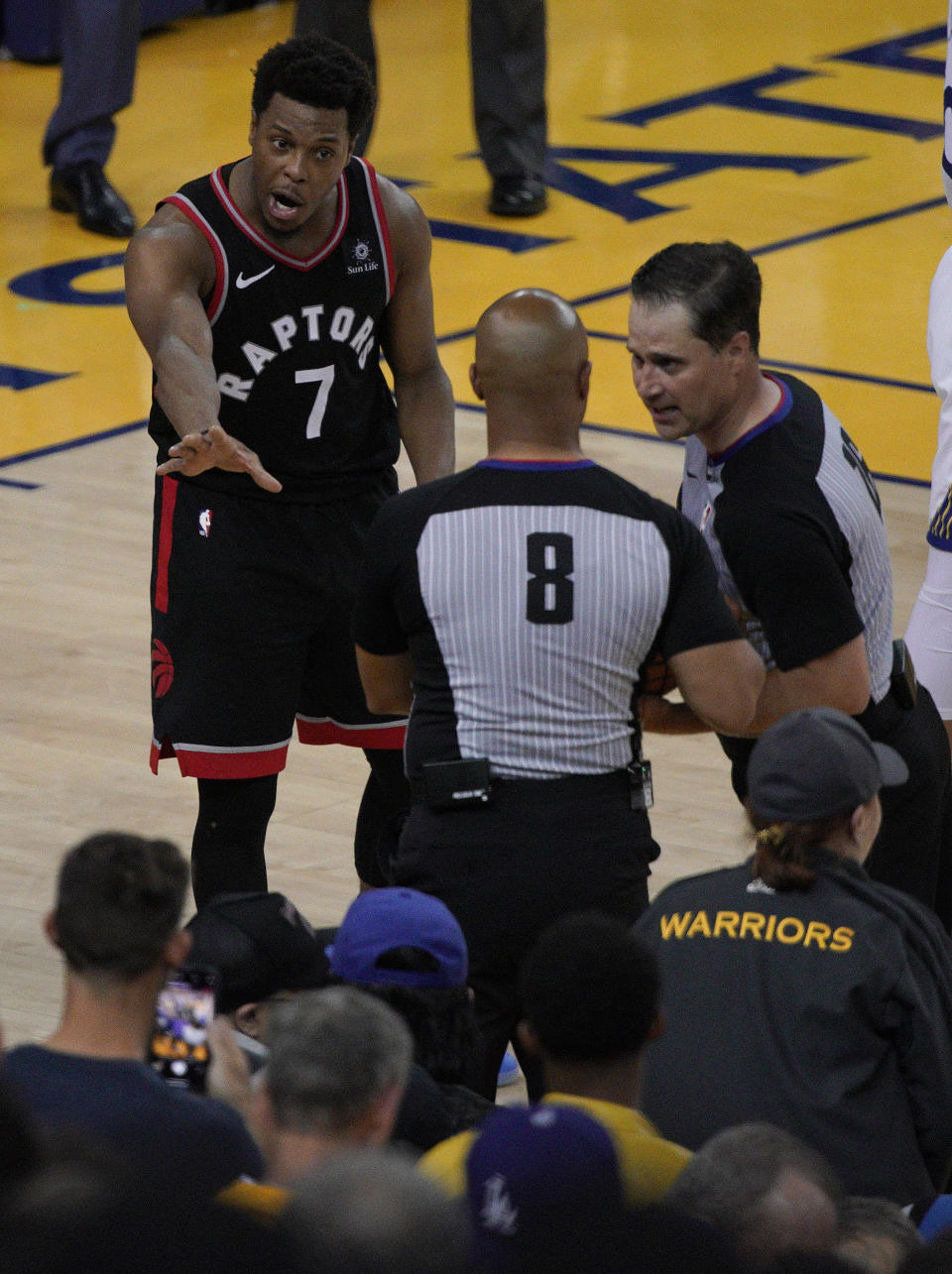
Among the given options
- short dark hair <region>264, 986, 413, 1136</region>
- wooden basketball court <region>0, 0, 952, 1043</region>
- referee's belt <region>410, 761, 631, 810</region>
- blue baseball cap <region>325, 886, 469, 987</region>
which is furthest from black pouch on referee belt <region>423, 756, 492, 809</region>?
wooden basketball court <region>0, 0, 952, 1043</region>

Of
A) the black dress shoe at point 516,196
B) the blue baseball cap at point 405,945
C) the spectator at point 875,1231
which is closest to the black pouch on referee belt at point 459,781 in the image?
the blue baseball cap at point 405,945

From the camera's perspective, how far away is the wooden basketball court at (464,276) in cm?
489

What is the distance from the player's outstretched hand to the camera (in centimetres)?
336

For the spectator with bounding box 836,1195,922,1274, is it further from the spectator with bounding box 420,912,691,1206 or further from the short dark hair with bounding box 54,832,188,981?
the short dark hair with bounding box 54,832,188,981

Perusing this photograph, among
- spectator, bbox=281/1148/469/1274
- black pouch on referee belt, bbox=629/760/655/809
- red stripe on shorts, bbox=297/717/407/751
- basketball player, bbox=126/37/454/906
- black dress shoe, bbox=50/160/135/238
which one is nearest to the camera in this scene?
spectator, bbox=281/1148/469/1274

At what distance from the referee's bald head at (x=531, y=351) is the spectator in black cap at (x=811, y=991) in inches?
22.2

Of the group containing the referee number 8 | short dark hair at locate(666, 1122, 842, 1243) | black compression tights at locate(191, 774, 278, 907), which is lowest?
black compression tights at locate(191, 774, 278, 907)

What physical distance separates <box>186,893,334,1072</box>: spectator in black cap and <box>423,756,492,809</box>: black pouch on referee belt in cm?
27

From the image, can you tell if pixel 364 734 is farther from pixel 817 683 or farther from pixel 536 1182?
pixel 536 1182

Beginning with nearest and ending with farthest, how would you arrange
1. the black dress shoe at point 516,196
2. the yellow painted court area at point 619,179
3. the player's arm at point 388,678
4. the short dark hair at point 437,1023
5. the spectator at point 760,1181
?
the spectator at point 760,1181 → the short dark hair at point 437,1023 → the player's arm at point 388,678 → the yellow painted court area at point 619,179 → the black dress shoe at point 516,196

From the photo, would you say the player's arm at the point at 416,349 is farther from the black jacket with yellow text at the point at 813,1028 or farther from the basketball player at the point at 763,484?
the black jacket with yellow text at the point at 813,1028

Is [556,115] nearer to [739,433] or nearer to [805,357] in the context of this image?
[805,357]

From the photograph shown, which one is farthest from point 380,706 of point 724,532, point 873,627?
point 873,627

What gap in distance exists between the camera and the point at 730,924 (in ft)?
8.40
